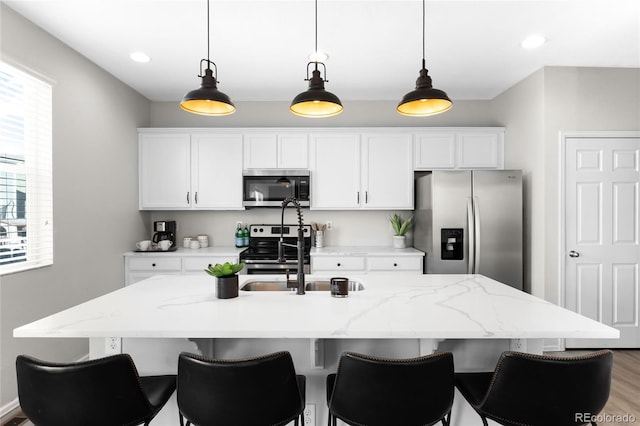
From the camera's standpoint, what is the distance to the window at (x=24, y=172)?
235 centimetres

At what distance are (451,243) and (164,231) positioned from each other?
10.2 feet

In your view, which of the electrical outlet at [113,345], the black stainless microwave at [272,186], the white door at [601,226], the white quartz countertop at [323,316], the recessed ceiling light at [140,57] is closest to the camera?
the white quartz countertop at [323,316]

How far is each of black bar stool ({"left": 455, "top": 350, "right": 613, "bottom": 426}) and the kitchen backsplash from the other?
10.0 feet

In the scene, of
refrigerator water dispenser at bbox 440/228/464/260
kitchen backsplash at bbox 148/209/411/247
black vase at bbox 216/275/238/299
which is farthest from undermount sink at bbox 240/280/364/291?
kitchen backsplash at bbox 148/209/411/247

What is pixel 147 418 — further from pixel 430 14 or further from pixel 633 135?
pixel 633 135

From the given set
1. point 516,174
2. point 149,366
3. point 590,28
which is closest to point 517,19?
point 590,28

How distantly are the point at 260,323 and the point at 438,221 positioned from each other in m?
2.46

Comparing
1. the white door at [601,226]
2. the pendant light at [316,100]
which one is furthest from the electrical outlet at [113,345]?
the white door at [601,226]

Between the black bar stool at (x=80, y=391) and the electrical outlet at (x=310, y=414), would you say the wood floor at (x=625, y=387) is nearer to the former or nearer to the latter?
the electrical outlet at (x=310, y=414)

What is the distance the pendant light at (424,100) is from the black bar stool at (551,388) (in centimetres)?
123

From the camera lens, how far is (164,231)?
13.4 ft

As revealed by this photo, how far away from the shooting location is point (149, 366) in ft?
5.45

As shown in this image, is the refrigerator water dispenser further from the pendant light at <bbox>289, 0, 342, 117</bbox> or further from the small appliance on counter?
the small appliance on counter

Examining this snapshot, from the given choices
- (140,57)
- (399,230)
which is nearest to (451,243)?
(399,230)
